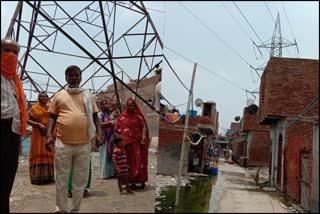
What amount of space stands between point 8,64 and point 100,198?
5.71 feet

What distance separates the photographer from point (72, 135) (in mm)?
3262

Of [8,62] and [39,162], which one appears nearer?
[8,62]

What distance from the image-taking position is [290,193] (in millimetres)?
6617

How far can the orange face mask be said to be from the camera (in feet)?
9.83

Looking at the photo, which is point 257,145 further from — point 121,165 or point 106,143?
point 121,165

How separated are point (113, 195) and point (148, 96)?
117 cm

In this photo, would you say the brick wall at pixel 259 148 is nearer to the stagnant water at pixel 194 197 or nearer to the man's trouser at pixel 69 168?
the stagnant water at pixel 194 197

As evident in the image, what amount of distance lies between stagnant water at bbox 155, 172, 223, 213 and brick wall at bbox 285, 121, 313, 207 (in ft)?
9.33

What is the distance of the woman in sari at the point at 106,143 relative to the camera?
14.7 feet

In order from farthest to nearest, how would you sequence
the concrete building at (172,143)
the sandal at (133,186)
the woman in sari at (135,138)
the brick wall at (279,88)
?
the brick wall at (279,88) < the sandal at (133,186) < the woman in sari at (135,138) < the concrete building at (172,143)

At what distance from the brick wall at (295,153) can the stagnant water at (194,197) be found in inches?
112

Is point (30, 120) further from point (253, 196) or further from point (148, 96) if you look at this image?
point (253, 196)

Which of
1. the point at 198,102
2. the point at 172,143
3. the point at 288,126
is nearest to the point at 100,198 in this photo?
the point at 172,143

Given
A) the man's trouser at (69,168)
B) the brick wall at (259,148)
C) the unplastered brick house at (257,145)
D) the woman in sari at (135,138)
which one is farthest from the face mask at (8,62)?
the brick wall at (259,148)
